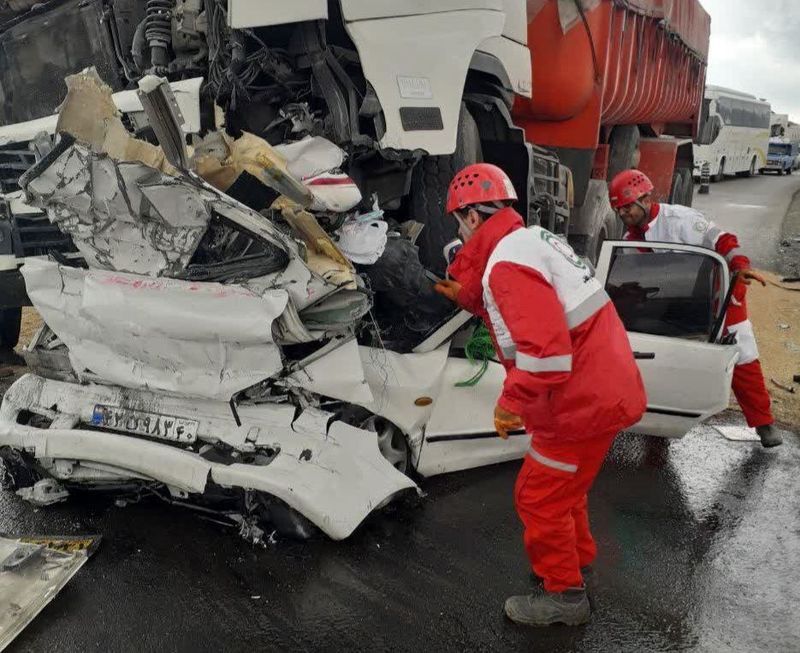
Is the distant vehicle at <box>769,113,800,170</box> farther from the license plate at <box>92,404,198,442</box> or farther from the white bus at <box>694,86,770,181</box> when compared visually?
the license plate at <box>92,404,198,442</box>

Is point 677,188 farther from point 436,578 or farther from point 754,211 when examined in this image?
point 436,578

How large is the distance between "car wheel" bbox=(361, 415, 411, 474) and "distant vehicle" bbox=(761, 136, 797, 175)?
1439 inches

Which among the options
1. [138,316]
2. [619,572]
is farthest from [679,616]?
[138,316]

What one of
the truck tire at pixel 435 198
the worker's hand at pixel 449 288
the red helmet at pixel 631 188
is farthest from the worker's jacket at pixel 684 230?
the worker's hand at pixel 449 288

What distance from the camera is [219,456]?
3.03 m

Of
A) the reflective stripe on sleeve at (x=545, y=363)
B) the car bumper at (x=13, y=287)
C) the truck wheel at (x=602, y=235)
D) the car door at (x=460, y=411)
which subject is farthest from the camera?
the truck wheel at (x=602, y=235)

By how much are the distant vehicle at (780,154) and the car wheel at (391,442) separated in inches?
1439

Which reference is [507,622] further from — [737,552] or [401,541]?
[737,552]

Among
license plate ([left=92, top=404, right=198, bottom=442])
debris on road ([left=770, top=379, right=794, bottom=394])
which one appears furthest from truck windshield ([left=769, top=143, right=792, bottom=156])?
license plate ([left=92, top=404, right=198, bottom=442])

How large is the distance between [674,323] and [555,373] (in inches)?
71.5

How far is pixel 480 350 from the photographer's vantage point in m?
3.71

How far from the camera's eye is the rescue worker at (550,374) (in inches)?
95.7

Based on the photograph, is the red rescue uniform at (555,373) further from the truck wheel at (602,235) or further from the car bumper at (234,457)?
the truck wheel at (602,235)

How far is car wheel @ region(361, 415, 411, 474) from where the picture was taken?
3.47 metres
